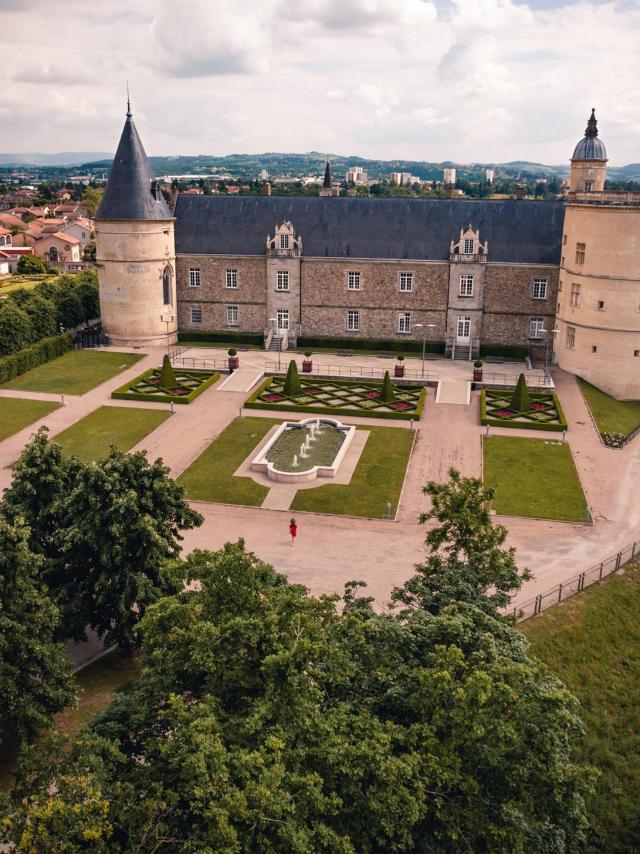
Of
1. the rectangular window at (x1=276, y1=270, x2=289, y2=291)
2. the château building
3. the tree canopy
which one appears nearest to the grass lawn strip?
the château building

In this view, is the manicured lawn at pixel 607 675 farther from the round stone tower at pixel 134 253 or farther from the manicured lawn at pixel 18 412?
the round stone tower at pixel 134 253

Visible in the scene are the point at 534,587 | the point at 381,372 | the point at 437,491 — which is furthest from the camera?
the point at 381,372

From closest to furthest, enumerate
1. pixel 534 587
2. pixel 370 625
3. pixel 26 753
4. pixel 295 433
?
pixel 26 753 → pixel 370 625 → pixel 534 587 → pixel 295 433

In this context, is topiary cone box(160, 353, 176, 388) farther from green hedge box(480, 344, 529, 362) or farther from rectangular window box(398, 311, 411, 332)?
green hedge box(480, 344, 529, 362)

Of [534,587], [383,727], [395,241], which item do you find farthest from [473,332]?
[383,727]

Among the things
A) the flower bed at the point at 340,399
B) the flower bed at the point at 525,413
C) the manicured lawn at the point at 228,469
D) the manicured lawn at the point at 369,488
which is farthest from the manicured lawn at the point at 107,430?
the flower bed at the point at 525,413

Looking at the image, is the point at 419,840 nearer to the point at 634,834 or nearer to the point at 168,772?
the point at 168,772
